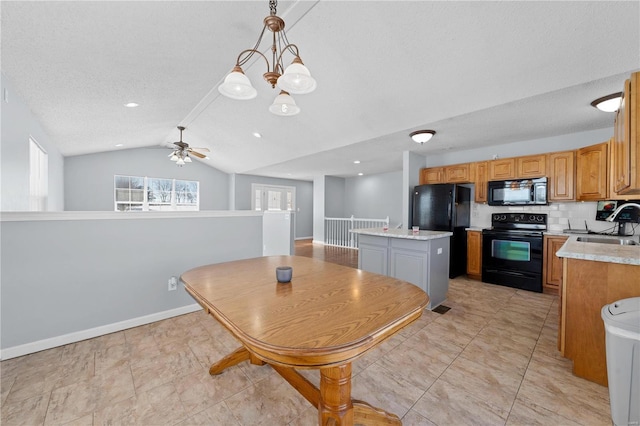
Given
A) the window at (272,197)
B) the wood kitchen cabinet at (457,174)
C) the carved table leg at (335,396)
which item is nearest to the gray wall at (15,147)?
the carved table leg at (335,396)

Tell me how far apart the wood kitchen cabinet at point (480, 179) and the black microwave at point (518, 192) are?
0.32 ft

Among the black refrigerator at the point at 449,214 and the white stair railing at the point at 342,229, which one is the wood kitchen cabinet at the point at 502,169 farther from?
the white stair railing at the point at 342,229

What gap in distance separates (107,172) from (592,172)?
31.9 ft

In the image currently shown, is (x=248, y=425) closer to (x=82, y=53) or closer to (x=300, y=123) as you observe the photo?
(x=82, y=53)

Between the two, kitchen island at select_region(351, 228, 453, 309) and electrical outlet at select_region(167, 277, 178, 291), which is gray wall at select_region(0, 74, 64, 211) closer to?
electrical outlet at select_region(167, 277, 178, 291)

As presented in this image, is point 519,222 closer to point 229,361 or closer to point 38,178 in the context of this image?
point 229,361

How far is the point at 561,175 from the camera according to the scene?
3.56 meters

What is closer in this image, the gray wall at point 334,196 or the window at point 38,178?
the window at point 38,178

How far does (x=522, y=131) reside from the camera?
11.8ft

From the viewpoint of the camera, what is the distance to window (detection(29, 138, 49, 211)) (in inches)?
141

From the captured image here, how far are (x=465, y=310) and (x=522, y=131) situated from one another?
9.07 ft

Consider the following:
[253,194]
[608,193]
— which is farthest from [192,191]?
[608,193]

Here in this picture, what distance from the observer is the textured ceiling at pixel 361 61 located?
1.84 metres

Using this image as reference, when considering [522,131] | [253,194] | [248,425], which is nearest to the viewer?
[248,425]
